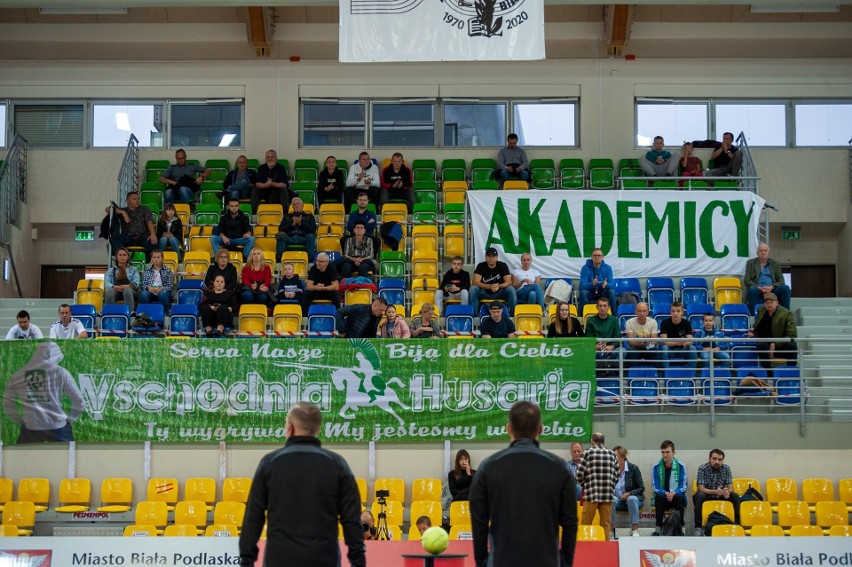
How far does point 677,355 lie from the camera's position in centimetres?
1466

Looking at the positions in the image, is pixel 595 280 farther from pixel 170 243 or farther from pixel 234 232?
pixel 170 243

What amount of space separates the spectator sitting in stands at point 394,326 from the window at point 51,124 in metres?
10.3

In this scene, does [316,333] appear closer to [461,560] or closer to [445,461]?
[445,461]

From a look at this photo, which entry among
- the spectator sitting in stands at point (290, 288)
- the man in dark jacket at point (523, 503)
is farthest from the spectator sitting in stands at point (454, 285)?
the man in dark jacket at point (523, 503)

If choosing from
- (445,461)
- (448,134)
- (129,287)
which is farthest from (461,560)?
(448,134)

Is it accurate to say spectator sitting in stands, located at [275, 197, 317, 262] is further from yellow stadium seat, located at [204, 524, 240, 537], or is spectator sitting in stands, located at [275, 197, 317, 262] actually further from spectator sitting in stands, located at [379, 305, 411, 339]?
yellow stadium seat, located at [204, 524, 240, 537]

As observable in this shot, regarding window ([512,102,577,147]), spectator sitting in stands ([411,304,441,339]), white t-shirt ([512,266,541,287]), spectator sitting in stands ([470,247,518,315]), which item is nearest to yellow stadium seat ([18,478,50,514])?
spectator sitting in stands ([411,304,441,339])

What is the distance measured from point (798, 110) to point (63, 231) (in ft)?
48.2

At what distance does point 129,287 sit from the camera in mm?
16312

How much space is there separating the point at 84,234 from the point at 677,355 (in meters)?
12.3

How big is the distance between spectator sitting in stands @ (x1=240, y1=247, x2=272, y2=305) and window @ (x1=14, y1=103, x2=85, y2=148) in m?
7.58

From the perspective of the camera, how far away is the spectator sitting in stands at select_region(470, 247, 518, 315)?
1608cm

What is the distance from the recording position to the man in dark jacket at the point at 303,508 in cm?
548

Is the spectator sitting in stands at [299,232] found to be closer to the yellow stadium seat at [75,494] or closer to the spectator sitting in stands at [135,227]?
the spectator sitting in stands at [135,227]
